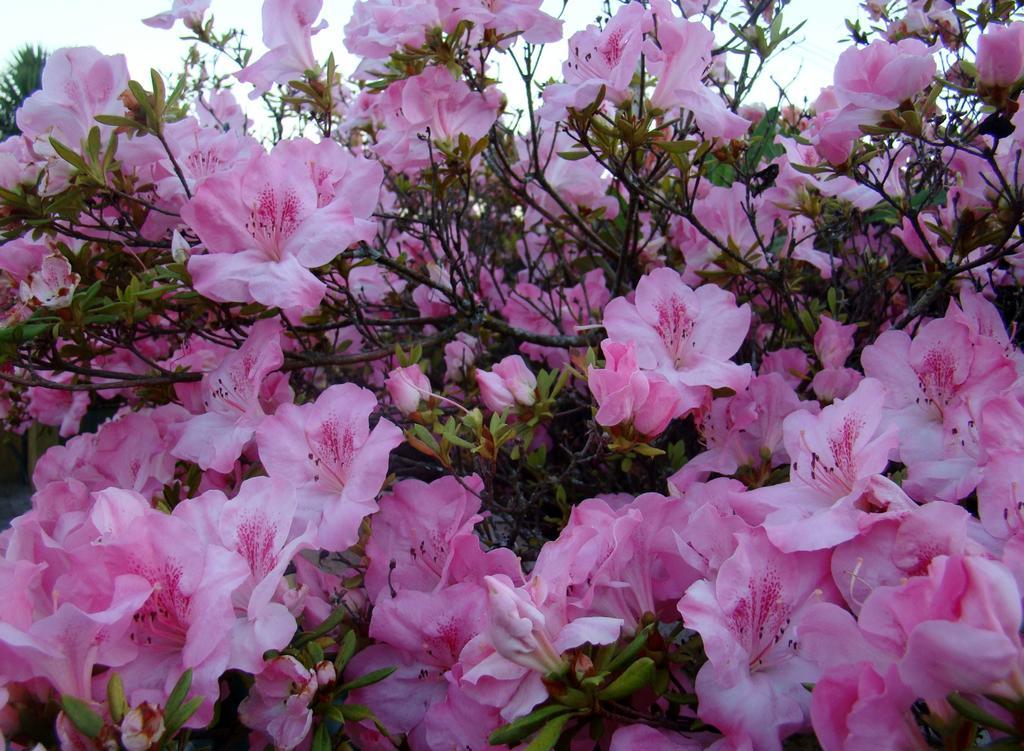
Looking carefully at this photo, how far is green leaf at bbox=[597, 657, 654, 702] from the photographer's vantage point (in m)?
0.76

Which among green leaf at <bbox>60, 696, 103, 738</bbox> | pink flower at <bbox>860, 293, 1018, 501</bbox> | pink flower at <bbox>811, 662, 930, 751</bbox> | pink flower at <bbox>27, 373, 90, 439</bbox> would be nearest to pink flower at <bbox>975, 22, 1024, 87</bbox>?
pink flower at <bbox>860, 293, 1018, 501</bbox>

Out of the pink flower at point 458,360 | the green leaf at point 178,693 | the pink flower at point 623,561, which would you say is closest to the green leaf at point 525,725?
the pink flower at point 623,561

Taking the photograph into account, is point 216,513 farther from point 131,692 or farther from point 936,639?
point 936,639

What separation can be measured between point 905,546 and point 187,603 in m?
0.78

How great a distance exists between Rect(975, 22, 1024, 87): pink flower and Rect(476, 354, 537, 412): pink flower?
836mm

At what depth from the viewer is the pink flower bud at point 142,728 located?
2.25 ft

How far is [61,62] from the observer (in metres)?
1.38

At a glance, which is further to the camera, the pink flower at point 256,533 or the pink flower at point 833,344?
the pink flower at point 833,344

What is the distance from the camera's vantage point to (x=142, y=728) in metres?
0.70

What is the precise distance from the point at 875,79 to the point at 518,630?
1.01 metres

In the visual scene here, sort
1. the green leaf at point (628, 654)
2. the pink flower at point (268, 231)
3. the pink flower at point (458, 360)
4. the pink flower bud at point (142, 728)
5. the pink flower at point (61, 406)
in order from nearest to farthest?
the pink flower bud at point (142, 728)
the green leaf at point (628, 654)
the pink flower at point (268, 231)
the pink flower at point (458, 360)
the pink flower at point (61, 406)

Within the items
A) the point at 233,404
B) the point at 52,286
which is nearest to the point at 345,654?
the point at 233,404

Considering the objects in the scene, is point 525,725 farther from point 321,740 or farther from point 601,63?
point 601,63

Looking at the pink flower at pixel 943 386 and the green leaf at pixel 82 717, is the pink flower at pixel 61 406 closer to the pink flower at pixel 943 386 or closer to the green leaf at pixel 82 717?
the green leaf at pixel 82 717
